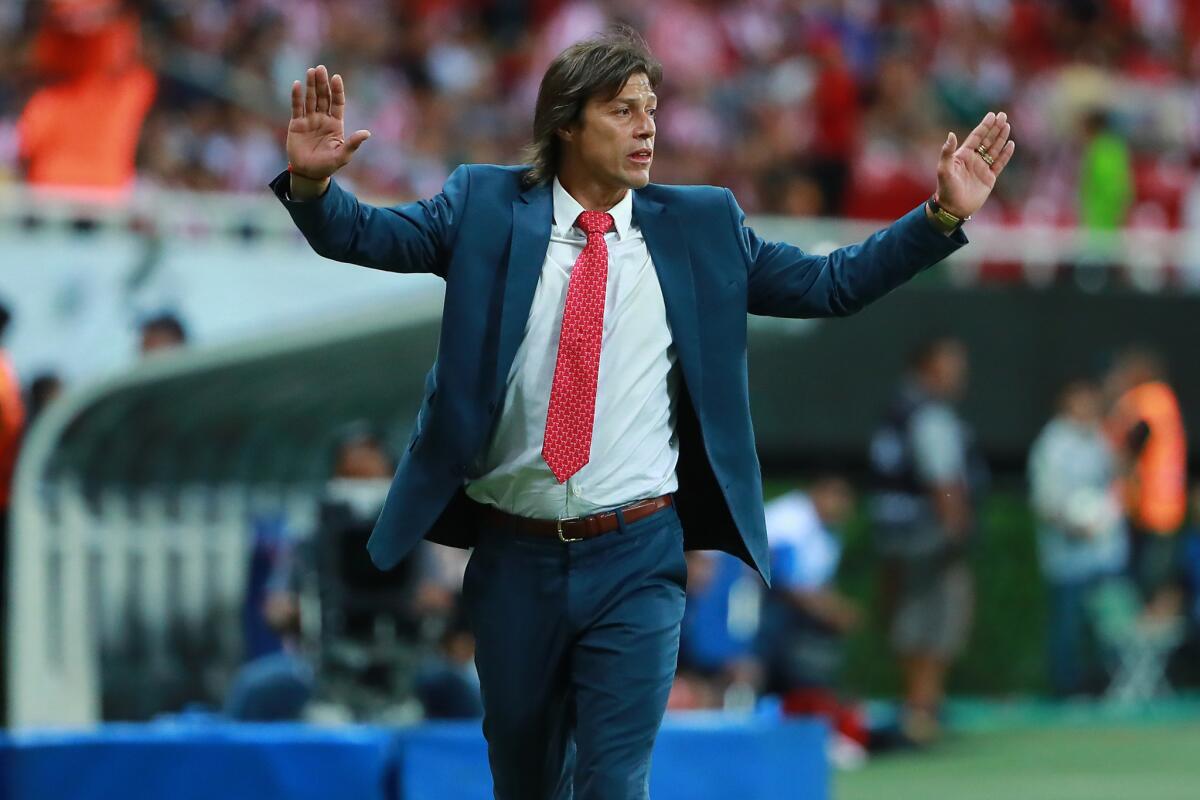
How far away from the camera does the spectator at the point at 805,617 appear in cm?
1104

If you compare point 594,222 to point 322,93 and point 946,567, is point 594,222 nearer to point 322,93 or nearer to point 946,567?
point 322,93

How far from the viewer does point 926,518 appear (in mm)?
12188

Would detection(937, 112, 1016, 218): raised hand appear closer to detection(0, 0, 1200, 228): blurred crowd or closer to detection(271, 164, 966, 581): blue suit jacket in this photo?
detection(271, 164, 966, 581): blue suit jacket

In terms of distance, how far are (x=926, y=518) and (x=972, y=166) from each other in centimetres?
739

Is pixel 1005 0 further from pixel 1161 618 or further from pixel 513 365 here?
pixel 513 365

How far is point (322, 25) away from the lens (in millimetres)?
15258

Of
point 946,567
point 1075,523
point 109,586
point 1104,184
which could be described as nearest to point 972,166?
point 109,586

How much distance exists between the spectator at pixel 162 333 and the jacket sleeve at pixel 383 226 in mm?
5735

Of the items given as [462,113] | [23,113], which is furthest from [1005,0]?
[23,113]

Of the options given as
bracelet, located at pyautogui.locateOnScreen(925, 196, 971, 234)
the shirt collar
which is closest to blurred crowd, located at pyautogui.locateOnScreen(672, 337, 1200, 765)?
the shirt collar

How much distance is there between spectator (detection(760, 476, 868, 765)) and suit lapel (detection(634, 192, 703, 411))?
616 cm

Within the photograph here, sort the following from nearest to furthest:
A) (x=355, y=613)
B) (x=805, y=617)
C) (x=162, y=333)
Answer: (x=355, y=613)
(x=162, y=333)
(x=805, y=617)

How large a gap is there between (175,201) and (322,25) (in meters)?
Result: 4.26

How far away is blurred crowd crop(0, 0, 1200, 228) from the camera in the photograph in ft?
44.2
